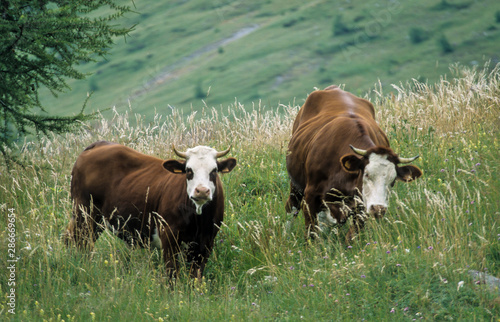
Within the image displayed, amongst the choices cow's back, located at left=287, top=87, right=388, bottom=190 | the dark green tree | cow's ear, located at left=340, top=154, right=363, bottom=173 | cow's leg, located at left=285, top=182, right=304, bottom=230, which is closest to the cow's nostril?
cow's ear, located at left=340, top=154, right=363, bottom=173

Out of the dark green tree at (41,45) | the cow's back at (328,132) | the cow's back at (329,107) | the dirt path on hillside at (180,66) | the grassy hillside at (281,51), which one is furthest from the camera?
the dirt path on hillside at (180,66)

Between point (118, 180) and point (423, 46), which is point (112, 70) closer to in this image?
point (423, 46)

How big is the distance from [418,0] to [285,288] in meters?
154

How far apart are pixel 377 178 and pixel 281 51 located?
14625 cm

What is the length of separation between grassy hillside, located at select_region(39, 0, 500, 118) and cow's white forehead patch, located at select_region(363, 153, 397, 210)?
344 ft

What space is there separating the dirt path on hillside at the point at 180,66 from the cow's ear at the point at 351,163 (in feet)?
452

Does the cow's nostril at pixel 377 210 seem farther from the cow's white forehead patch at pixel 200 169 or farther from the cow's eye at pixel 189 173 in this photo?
the cow's eye at pixel 189 173

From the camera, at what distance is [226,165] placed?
718 centimetres

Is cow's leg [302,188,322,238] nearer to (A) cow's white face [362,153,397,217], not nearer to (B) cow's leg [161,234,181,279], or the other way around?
(A) cow's white face [362,153,397,217]

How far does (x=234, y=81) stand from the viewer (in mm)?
138250

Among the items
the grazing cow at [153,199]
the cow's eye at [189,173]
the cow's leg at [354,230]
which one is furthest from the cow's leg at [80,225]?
the cow's leg at [354,230]

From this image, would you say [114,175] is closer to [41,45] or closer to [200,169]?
[200,169]

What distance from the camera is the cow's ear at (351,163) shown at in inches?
269

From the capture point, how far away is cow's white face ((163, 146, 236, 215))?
652 cm
